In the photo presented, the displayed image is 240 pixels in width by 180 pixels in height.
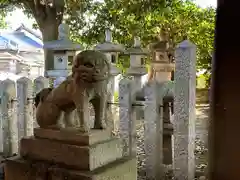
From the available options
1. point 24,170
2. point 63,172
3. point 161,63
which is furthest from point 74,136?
point 161,63

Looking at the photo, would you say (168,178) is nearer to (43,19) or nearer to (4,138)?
(4,138)

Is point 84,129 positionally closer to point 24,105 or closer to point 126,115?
point 126,115

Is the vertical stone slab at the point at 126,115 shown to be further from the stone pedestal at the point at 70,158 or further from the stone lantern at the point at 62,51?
the stone lantern at the point at 62,51

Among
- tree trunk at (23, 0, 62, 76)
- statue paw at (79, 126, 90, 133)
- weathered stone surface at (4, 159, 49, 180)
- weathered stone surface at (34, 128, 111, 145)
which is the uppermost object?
tree trunk at (23, 0, 62, 76)

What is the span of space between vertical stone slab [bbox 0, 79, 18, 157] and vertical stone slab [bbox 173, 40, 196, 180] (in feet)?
6.58

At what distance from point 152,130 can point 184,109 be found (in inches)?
16.7

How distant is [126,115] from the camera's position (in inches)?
121

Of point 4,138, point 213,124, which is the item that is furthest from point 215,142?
point 4,138

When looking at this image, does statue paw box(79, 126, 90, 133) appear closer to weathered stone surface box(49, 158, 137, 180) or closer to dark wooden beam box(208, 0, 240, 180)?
weathered stone surface box(49, 158, 137, 180)

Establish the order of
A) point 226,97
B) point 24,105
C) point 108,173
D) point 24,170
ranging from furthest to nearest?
1. point 24,105
2. point 24,170
3. point 108,173
4. point 226,97

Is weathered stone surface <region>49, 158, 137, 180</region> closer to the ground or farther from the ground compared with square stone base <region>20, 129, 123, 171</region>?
closer to the ground

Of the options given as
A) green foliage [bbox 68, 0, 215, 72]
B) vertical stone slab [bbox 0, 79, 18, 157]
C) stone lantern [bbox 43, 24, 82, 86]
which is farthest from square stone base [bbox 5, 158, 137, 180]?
green foliage [bbox 68, 0, 215, 72]

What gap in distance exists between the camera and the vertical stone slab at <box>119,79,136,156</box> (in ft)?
10.0

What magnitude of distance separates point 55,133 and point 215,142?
1815mm
